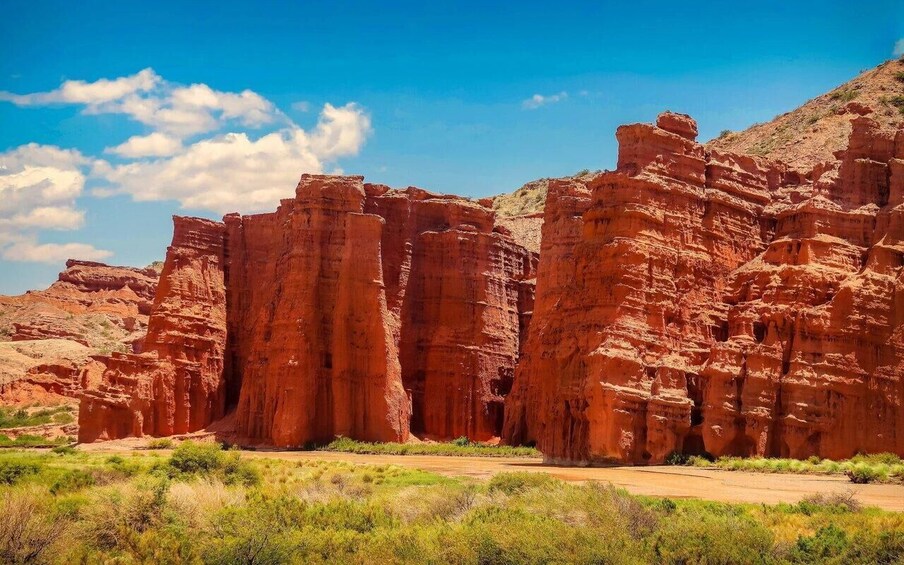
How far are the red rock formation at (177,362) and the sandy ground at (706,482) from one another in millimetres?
23093

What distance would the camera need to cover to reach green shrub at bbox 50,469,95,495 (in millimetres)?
32344

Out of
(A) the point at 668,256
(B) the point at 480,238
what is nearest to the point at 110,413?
(B) the point at 480,238

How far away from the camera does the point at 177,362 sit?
68.9 meters

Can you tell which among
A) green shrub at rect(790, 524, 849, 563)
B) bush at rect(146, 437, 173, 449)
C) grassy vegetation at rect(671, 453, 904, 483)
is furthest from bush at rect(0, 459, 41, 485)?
grassy vegetation at rect(671, 453, 904, 483)

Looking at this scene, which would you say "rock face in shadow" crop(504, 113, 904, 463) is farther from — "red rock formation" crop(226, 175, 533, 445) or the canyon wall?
"red rock formation" crop(226, 175, 533, 445)

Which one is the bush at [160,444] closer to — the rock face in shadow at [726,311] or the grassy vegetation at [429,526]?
the rock face in shadow at [726,311]

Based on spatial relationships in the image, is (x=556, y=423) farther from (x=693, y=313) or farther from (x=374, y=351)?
(x=374, y=351)

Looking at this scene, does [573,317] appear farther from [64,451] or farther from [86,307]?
[86,307]

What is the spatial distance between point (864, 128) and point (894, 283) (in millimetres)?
8523

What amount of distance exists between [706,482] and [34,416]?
203 feet

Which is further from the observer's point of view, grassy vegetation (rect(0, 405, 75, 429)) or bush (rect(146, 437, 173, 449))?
grassy vegetation (rect(0, 405, 75, 429))

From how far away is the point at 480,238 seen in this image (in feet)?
229

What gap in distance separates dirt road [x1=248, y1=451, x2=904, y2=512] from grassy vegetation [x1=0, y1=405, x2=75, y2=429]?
42.6 m

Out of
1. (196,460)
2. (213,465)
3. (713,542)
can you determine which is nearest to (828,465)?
(713,542)
